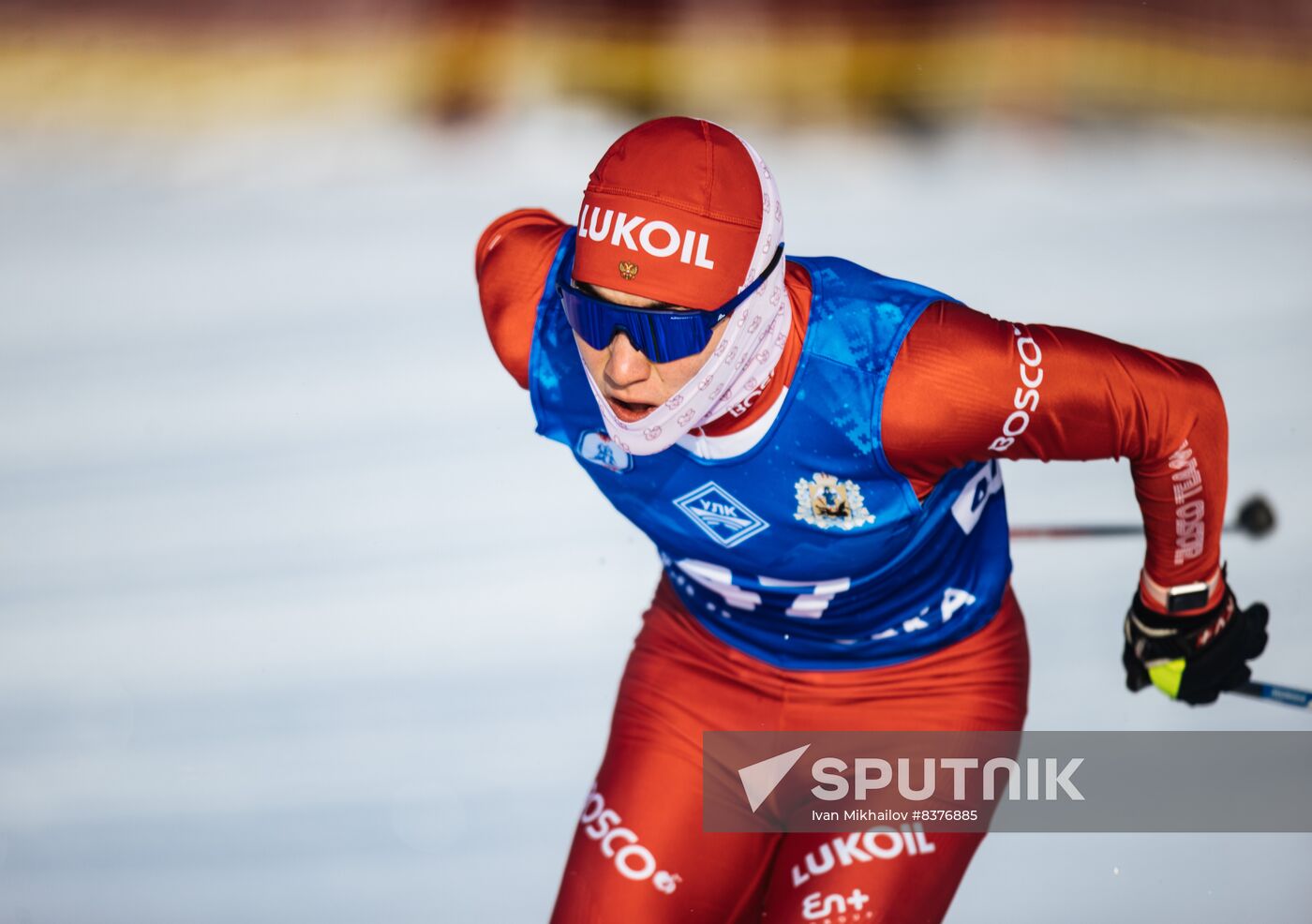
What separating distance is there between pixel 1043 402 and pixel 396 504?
2164mm

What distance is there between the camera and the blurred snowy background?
3.39 meters

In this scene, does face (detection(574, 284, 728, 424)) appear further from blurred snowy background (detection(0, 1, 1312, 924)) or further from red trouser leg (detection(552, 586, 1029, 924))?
blurred snowy background (detection(0, 1, 1312, 924))

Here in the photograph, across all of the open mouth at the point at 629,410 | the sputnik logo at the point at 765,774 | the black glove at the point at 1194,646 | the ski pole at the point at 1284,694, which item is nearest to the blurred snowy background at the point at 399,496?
the ski pole at the point at 1284,694

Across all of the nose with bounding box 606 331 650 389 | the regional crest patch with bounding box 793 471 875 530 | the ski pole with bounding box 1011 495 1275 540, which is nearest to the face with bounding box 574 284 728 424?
the nose with bounding box 606 331 650 389

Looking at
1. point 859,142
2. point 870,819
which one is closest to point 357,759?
point 870,819

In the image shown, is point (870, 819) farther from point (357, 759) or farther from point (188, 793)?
point (188, 793)

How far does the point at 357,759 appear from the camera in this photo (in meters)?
3.48

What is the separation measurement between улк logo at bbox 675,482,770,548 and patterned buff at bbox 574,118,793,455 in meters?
0.16

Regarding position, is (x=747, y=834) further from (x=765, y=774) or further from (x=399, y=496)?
(x=399, y=496)

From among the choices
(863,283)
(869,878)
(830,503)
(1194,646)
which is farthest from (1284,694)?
(863,283)

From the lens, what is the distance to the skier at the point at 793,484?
2.10m

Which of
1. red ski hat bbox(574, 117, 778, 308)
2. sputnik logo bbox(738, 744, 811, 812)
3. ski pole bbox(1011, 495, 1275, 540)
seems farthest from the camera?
ski pole bbox(1011, 495, 1275, 540)

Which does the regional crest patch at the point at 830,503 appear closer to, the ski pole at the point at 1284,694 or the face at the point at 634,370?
the face at the point at 634,370

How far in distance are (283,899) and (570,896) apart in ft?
3.79
